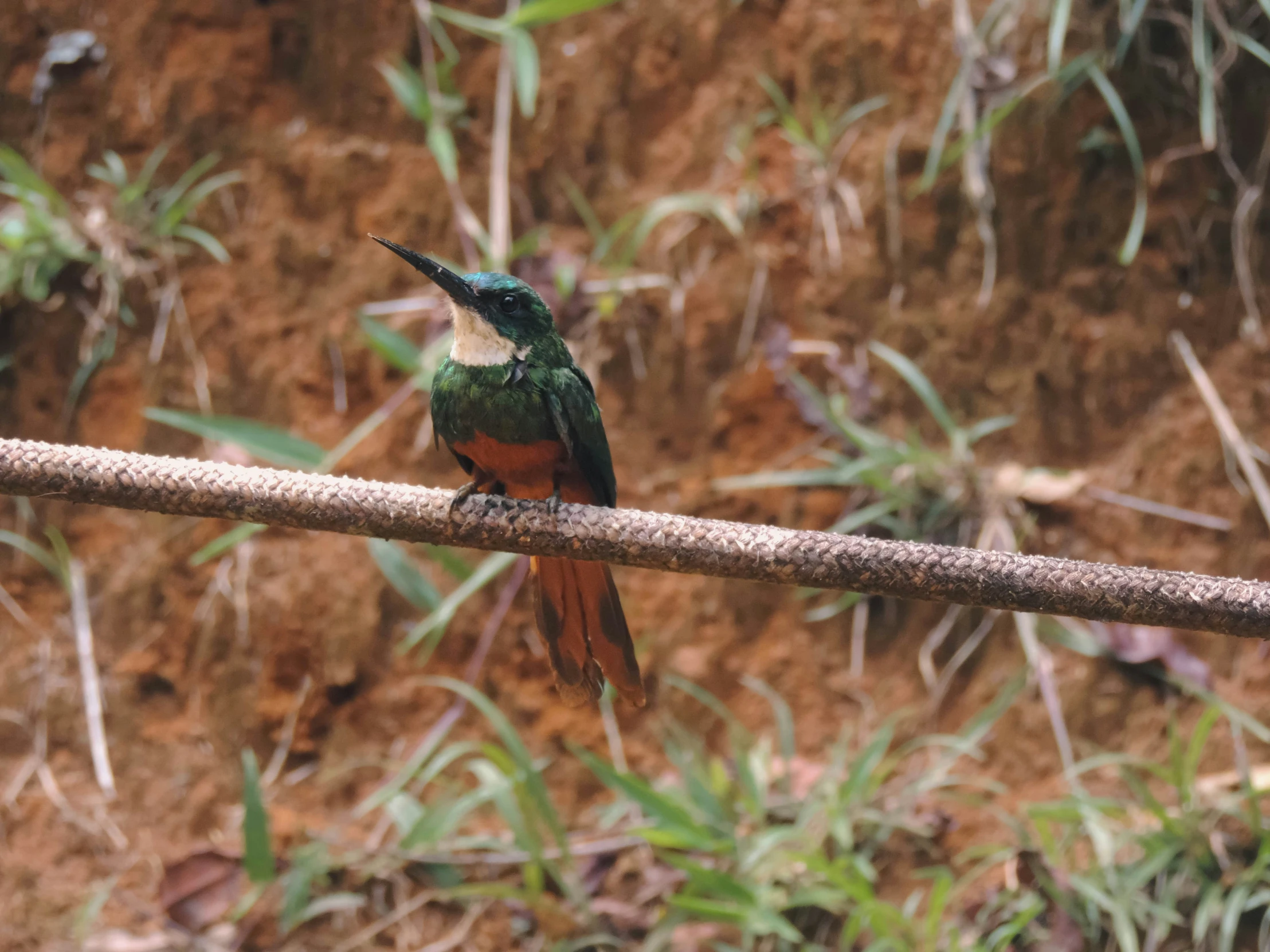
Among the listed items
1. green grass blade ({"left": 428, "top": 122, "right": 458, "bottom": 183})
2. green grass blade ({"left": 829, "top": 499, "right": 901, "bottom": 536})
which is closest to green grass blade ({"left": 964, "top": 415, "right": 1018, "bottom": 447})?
green grass blade ({"left": 829, "top": 499, "right": 901, "bottom": 536})

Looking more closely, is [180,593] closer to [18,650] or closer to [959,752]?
[18,650]

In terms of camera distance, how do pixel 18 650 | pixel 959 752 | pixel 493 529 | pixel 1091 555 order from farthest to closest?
pixel 18 650, pixel 1091 555, pixel 959 752, pixel 493 529

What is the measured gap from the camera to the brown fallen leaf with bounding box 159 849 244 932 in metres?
2.30

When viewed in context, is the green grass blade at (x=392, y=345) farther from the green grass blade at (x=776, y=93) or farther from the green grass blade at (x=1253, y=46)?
the green grass blade at (x=1253, y=46)

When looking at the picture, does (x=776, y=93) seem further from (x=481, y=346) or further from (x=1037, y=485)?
(x=481, y=346)

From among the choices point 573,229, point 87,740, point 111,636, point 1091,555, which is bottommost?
point 87,740

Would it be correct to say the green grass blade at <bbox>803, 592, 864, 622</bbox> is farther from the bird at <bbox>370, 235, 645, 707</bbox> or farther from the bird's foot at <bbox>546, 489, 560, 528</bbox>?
the bird's foot at <bbox>546, 489, 560, 528</bbox>

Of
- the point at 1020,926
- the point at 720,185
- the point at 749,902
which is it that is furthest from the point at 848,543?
the point at 720,185

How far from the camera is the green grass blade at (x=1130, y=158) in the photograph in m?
2.43

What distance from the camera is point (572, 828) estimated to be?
2428 millimetres

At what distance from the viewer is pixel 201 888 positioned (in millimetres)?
2326

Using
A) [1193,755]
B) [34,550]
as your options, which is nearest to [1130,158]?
[1193,755]

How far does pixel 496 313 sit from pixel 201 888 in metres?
1.59

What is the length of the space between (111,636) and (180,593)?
20 cm
